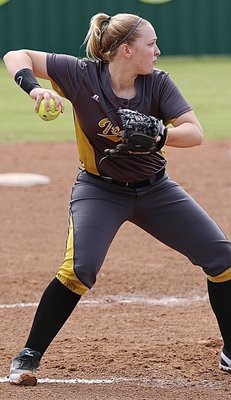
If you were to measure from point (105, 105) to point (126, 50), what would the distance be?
11.3 inches

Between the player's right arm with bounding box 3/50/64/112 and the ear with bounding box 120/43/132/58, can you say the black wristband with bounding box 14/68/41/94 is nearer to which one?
the player's right arm with bounding box 3/50/64/112

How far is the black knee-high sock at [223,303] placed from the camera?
4.62 metres

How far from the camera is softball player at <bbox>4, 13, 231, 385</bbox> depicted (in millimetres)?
4418

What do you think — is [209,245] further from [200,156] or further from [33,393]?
[200,156]

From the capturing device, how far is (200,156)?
38.9ft

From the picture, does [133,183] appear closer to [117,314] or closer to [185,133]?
[185,133]

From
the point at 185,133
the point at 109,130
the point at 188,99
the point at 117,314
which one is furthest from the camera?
the point at 188,99

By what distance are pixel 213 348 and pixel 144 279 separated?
166 cm

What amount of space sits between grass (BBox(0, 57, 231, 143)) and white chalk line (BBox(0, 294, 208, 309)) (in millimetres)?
7058

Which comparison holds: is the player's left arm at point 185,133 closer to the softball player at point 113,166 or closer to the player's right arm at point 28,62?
the softball player at point 113,166

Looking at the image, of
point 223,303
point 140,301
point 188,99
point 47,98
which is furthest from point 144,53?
point 188,99

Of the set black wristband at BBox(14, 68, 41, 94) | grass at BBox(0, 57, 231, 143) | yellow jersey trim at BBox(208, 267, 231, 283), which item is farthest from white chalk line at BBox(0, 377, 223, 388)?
grass at BBox(0, 57, 231, 143)

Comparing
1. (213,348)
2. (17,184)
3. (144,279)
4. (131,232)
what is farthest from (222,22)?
(213,348)

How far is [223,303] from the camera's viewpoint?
465 centimetres
